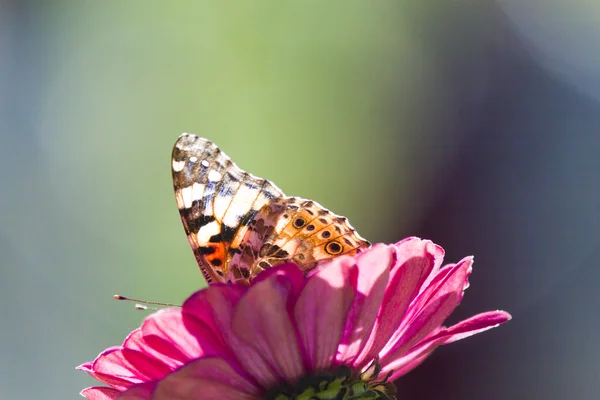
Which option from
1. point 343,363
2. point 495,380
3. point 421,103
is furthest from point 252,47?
point 343,363

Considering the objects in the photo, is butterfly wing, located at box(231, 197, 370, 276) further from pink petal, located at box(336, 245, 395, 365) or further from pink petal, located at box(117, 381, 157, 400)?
pink petal, located at box(117, 381, 157, 400)

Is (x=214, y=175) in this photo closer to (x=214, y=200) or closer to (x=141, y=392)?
(x=214, y=200)

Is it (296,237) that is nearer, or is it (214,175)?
(296,237)

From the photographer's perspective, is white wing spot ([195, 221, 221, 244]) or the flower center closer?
the flower center

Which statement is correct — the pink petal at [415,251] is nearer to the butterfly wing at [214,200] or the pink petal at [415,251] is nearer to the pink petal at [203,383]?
the pink petal at [203,383]

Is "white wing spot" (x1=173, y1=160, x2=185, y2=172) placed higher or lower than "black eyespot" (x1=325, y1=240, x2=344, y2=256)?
higher

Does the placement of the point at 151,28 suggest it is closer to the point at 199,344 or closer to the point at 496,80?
the point at 496,80

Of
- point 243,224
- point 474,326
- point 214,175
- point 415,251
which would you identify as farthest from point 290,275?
point 214,175

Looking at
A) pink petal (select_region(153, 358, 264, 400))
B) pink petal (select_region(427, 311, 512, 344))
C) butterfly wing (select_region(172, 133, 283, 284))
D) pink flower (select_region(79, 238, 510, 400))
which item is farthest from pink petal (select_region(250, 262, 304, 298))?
butterfly wing (select_region(172, 133, 283, 284))
